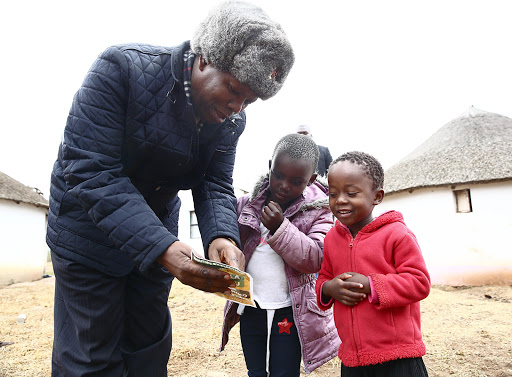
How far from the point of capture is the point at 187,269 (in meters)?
1.42

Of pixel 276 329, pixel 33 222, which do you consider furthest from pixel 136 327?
pixel 33 222

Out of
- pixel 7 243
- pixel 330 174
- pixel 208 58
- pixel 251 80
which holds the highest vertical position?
pixel 208 58

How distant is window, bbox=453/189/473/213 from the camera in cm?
1129

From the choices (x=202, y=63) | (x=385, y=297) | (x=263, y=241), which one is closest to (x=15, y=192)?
(x=263, y=241)

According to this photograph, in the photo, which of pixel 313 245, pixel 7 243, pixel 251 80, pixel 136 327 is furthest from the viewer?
pixel 7 243

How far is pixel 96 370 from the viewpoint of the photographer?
166cm

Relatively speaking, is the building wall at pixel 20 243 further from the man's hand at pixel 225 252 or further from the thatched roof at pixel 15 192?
the man's hand at pixel 225 252

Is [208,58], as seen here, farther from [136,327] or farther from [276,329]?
[276,329]

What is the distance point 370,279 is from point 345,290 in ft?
0.41

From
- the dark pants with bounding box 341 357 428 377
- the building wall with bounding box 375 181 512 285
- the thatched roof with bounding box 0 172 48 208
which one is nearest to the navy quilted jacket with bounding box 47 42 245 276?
the dark pants with bounding box 341 357 428 377

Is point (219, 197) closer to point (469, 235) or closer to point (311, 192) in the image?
point (311, 192)

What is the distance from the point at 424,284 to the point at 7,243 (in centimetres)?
1491

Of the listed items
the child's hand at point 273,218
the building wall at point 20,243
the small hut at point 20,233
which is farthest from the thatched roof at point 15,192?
the child's hand at point 273,218

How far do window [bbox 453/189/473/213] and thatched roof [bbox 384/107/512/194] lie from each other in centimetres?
46
